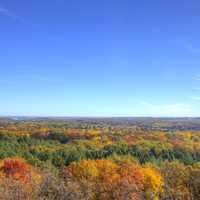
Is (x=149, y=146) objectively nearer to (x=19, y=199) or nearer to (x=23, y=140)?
(x=23, y=140)

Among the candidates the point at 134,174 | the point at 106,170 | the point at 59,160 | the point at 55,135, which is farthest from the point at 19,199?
the point at 55,135

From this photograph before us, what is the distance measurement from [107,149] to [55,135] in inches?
1483

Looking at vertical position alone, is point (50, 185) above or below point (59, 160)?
above

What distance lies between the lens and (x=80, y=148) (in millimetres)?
78000

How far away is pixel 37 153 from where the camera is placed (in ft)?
230

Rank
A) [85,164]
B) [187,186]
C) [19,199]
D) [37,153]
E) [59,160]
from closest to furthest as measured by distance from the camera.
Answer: [19,199]
[187,186]
[85,164]
[59,160]
[37,153]

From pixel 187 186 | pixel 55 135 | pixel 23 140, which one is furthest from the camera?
pixel 55 135

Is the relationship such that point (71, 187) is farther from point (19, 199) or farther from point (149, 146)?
point (149, 146)

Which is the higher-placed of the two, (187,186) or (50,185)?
(50,185)

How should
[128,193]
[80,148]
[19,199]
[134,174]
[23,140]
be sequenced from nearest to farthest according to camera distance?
[19,199]
[128,193]
[134,174]
[80,148]
[23,140]

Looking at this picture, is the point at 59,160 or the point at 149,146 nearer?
the point at 59,160

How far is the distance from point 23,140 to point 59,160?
3619 cm

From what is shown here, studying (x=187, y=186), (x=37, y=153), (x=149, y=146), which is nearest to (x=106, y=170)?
(x=187, y=186)

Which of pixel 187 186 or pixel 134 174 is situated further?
pixel 134 174
